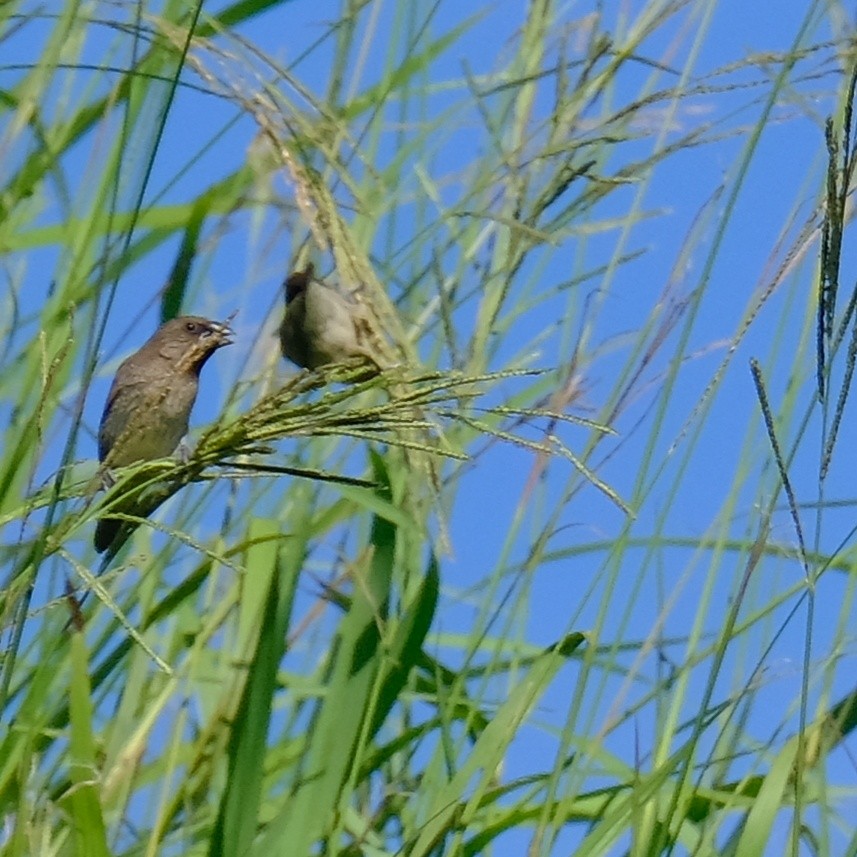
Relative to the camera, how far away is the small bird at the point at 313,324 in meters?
1.95

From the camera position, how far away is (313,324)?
2320 mm

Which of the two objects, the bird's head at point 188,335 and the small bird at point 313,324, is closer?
the small bird at point 313,324

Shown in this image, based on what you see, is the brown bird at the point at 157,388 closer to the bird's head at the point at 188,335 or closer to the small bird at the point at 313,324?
the bird's head at the point at 188,335

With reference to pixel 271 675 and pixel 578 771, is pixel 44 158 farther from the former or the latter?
pixel 578 771

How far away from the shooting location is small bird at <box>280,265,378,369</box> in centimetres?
195

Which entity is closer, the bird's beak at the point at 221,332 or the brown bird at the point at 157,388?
the bird's beak at the point at 221,332

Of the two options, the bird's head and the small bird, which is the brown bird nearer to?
the bird's head

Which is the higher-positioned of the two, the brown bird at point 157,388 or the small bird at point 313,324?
the small bird at point 313,324

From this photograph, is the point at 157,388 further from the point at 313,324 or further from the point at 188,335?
the point at 188,335

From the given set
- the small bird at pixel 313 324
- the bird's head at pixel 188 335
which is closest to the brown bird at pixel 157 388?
the bird's head at pixel 188 335

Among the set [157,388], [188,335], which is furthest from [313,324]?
[188,335]

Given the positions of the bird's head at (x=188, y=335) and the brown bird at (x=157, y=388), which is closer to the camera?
the bird's head at (x=188, y=335)

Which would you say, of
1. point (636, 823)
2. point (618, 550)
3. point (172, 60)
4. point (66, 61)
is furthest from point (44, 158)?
point (636, 823)

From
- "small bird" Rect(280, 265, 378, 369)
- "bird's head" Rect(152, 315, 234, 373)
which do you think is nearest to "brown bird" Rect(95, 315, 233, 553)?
"bird's head" Rect(152, 315, 234, 373)
